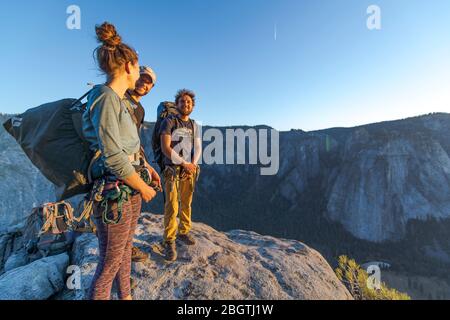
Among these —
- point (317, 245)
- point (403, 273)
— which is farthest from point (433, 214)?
point (317, 245)

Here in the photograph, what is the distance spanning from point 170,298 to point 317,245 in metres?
38.4

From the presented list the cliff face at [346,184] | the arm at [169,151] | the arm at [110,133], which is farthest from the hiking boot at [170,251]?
the cliff face at [346,184]

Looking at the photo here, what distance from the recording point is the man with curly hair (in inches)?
153

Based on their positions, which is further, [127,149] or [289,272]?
[289,272]

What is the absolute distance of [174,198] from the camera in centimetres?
394

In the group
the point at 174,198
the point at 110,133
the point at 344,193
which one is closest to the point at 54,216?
the point at 110,133

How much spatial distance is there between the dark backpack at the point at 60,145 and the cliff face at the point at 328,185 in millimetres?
37972

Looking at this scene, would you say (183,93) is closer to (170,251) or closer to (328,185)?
(170,251)

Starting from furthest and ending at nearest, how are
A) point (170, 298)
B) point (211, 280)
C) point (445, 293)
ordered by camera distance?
point (445, 293) < point (211, 280) < point (170, 298)

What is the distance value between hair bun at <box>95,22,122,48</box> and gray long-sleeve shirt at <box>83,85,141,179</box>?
51cm

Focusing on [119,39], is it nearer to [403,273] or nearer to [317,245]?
[403,273]

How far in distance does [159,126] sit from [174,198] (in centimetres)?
133

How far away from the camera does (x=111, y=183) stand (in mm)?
2031

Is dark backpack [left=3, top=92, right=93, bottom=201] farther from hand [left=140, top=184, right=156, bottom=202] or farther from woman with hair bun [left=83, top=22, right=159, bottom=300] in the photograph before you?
hand [left=140, top=184, right=156, bottom=202]
